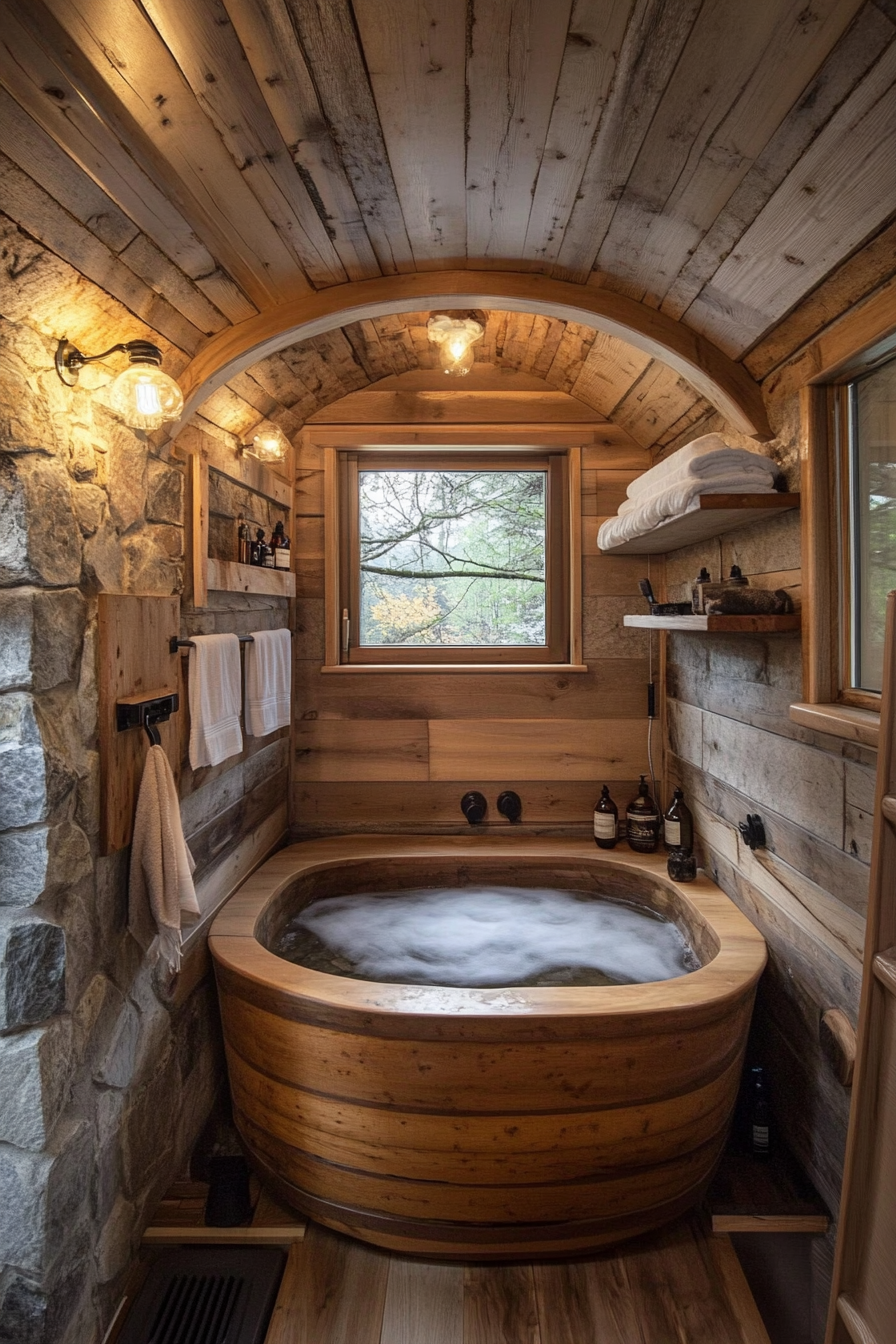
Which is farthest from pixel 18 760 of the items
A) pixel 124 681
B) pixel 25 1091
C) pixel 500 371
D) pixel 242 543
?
pixel 500 371

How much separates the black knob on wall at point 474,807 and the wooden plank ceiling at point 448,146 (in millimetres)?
1868

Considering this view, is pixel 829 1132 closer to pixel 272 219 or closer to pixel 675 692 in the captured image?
pixel 675 692

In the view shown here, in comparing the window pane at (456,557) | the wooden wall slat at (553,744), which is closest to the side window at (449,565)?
the window pane at (456,557)

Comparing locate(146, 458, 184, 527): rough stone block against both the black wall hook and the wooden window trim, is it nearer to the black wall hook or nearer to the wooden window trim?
the wooden window trim

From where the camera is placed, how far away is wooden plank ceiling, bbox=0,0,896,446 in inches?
42.4

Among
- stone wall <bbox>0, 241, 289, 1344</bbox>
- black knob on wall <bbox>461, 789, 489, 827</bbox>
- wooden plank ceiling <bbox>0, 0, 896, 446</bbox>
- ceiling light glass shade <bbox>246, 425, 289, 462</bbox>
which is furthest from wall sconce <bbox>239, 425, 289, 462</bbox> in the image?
black knob on wall <bbox>461, 789, 489, 827</bbox>

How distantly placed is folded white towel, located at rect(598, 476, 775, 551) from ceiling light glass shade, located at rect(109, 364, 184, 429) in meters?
1.30

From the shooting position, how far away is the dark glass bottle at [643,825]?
108 inches

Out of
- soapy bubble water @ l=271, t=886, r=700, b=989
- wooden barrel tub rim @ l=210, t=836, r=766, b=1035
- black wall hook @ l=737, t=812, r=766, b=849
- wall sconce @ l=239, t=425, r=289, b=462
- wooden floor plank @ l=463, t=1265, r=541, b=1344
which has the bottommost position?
wooden floor plank @ l=463, t=1265, r=541, b=1344

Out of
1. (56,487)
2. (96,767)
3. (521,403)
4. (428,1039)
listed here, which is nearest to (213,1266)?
(428,1039)

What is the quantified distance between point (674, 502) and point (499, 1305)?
A: 200cm

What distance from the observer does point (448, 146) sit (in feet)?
4.59

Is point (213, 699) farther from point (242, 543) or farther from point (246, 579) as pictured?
point (242, 543)

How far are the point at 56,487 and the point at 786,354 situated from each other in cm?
172
